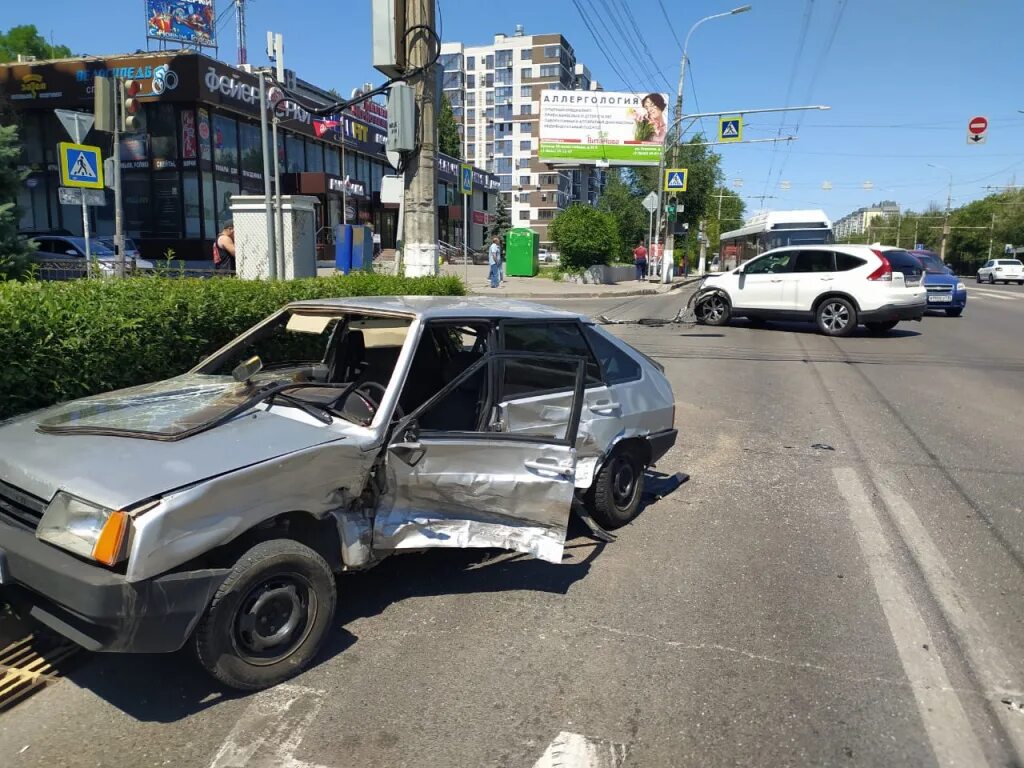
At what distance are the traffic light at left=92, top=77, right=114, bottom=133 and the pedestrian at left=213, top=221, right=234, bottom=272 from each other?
3.72 m

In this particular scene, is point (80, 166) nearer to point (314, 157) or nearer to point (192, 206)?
point (192, 206)

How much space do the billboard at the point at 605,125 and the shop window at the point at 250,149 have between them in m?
18.4

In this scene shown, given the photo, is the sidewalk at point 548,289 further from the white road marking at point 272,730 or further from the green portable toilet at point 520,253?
the white road marking at point 272,730

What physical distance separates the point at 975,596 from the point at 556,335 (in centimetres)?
272

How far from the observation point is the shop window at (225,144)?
29.6 metres

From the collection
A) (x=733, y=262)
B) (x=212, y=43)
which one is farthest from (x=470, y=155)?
(x=733, y=262)

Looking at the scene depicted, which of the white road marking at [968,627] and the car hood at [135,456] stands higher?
the car hood at [135,456]

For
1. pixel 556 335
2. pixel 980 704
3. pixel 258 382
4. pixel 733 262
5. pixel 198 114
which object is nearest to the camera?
pixel 980 704

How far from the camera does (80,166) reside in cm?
1077

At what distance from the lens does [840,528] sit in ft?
16.3

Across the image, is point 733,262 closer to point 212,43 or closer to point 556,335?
point 212,43

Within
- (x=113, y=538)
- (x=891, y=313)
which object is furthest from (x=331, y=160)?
(x=113, y=538)

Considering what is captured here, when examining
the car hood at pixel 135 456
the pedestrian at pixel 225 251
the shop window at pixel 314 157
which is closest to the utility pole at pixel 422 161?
the pedestrian at pixel 225 251

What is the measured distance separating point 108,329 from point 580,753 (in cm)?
426
